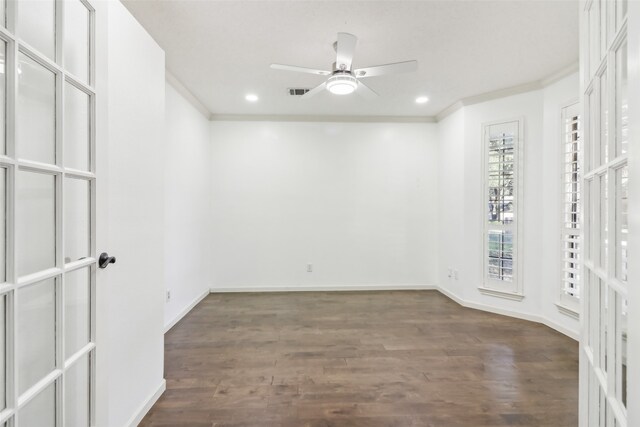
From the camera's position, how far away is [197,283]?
151 inches

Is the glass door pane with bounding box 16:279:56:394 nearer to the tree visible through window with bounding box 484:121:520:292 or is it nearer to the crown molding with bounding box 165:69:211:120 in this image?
the crown molding with bounding box 165:69:211:120

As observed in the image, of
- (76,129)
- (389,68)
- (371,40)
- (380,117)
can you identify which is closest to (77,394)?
(76,129)

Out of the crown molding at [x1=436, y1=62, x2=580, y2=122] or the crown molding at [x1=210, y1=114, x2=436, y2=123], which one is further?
the crown molding at [x1=210, y1=114, x2=436, y2=123]

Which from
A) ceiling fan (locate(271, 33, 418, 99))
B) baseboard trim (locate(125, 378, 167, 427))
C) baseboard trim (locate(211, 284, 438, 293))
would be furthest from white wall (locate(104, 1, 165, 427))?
baseboard trim (locate(211, 284, 438, 293))

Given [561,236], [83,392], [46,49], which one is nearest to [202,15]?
[46,49]

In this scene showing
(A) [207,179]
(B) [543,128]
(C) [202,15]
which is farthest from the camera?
(A) [207,179]

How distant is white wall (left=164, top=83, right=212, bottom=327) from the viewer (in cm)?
305

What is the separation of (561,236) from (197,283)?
4205 mm

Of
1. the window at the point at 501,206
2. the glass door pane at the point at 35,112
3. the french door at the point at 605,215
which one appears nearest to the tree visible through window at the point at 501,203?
the window at the point at 501,206

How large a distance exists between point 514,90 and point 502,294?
235cm

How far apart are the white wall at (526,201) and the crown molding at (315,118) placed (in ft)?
1.76

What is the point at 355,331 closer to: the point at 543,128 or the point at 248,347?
the point at 248,347

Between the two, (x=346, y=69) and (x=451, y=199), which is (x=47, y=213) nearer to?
(x=346, y=69)

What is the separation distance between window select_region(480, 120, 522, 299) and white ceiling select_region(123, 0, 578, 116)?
566mm
